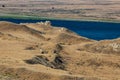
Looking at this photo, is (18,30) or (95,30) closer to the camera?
(18,30)

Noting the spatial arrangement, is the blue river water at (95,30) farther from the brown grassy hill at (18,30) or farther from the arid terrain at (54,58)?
the arid terrain at (54,58)

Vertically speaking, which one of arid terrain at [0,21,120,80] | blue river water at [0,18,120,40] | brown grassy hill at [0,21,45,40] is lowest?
blue river water at [0,18,120,40]

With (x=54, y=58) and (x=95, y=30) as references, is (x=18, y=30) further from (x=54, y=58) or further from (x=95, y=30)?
(x=95, y=30)

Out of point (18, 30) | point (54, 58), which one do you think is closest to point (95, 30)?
point (18, 30)

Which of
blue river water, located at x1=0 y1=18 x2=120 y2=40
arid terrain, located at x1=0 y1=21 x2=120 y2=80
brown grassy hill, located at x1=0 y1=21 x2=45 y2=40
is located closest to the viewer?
arid terrain, located at x1=0 y1=21 x2=120 y2=80

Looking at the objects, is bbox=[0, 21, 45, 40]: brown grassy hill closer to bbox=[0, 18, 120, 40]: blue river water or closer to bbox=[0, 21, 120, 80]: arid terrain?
bbox=[0, 21, 120, 80]: arid terrain

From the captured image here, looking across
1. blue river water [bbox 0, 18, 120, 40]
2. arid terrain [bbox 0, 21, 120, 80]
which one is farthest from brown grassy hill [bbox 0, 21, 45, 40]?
blue river water [bbox 0, 18, 120, 40]

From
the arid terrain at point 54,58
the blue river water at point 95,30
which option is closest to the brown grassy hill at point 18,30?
the arid terrain at point 54,58

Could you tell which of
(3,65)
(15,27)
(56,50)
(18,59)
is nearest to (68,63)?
(56,50)

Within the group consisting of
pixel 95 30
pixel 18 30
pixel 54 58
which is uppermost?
pixel 54 58
